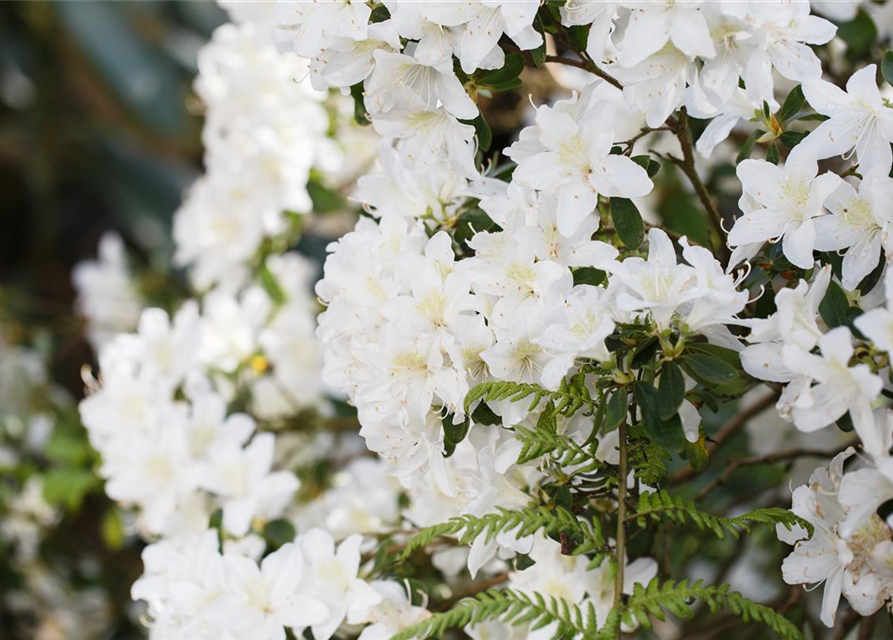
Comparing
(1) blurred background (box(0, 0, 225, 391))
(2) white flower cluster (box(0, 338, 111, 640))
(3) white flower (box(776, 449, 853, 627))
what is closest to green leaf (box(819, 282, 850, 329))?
(3) white flower (box(776, 449, 853, 627))

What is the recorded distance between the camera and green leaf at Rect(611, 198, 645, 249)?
2.74ft

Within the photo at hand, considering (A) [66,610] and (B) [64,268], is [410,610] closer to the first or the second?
(A) [66,610]

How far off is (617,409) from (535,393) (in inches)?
2.9

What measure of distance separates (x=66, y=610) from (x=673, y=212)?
145cm

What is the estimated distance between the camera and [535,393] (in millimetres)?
790

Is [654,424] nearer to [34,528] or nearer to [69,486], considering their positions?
[69,486]

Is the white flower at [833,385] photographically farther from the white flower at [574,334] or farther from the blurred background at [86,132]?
the blurred background at [86,132]

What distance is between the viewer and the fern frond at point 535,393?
757mm

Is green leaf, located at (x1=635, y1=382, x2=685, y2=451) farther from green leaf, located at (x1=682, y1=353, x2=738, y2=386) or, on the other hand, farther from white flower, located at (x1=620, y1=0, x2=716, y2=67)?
white flower, located at (x1=620, y1=0, x2=716, y2=67)

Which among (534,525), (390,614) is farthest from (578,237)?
(390,614)

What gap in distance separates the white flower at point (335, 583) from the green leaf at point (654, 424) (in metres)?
0.35

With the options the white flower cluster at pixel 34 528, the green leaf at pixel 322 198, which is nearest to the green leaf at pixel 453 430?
the green leaf at pixel 322 198

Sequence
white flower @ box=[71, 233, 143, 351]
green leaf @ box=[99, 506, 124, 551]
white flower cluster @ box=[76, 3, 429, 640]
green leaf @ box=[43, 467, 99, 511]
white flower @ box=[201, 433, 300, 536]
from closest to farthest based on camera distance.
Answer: white flower cluster @ box=[76, 3, 429, 640] < white flower @ box=[201, 433, 300, 536] < green leaf @ box=[43, 467, 99, 511] < green leaf @ box=[99, 506, 124, 551] < white flower @ box=[71, 233, 143, 351]

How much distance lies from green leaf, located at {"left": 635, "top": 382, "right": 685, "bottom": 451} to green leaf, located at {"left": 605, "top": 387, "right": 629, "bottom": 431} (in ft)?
0.04
